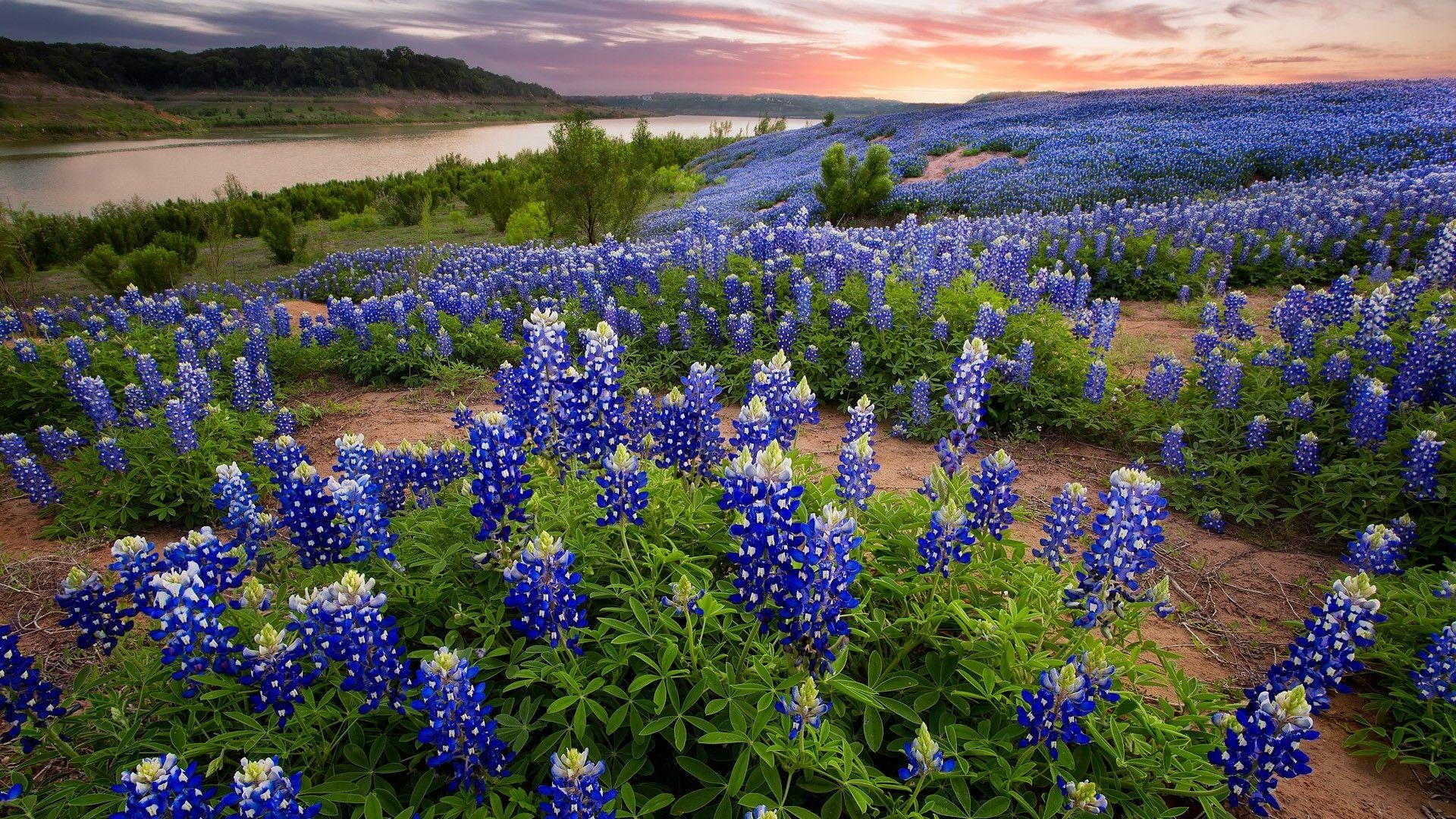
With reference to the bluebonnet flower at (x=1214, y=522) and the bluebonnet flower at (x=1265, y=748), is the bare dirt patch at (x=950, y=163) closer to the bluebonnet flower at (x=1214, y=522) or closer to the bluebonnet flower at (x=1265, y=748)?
the bluebonnet flower at (x=1214, y=522)

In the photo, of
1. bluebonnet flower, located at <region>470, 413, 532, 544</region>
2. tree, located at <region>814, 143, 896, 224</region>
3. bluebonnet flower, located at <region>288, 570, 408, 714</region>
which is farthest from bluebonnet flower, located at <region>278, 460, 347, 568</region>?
tree, located at <region>814, 143, 896, 224</region>

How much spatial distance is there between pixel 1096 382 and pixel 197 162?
48104 millimetres

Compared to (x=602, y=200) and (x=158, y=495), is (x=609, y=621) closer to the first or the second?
(x=158, y=495)

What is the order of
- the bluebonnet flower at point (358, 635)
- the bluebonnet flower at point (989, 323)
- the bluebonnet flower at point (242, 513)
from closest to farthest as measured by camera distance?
the bluebonnet flower at point (358, 635), the bluebonnet flower at point (242, 513), the bluebonnet flower at point (989, 323)

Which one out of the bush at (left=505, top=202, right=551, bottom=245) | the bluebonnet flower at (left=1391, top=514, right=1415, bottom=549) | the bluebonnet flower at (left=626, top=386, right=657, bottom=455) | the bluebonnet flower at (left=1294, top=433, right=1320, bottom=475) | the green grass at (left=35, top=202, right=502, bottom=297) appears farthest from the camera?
the bush at (left=505, top=202, right=551, bottom=245)

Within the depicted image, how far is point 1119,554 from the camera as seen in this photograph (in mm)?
2451

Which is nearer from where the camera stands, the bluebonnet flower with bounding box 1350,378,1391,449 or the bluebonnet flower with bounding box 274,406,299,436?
the bluebonnet flower with bounding box 1350,378,1391,449

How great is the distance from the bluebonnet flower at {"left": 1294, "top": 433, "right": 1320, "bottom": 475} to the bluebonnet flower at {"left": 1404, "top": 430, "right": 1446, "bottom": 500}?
1.89ft

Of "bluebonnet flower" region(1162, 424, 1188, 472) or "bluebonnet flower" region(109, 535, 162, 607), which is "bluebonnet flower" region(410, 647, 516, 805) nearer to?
"bluebonnet flower" region(109, 535, 162, 607)

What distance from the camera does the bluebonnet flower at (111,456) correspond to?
513cm

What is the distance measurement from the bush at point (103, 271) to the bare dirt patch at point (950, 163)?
19.6 m

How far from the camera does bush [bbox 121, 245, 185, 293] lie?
48.8 feet

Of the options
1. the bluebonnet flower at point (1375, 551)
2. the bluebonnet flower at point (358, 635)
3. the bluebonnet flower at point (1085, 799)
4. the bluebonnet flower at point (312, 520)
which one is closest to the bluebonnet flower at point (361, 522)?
the bluebonnet flower at point (312, 520)

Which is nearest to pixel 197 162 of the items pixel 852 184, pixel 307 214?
pixel 307 214
